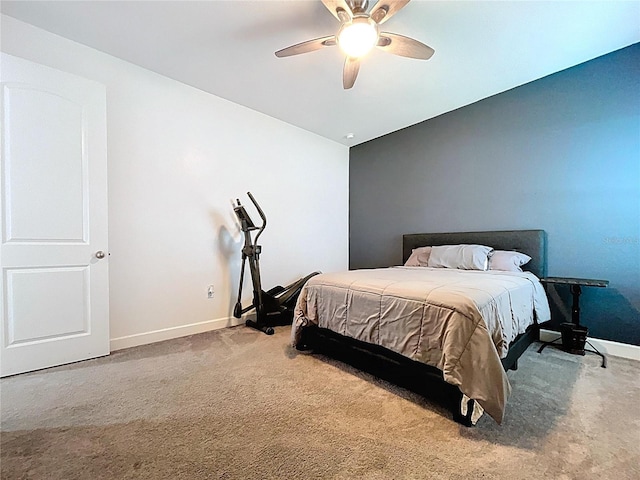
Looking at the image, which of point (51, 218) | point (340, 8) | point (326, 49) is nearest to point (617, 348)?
point (340, 8)

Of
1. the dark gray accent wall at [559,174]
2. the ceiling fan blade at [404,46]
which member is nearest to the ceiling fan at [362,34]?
the ceiling fan blade at [404,46]

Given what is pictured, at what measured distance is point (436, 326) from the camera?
1722 mm

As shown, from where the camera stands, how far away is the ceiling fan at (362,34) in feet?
6.45

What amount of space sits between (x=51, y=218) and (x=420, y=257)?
374cm

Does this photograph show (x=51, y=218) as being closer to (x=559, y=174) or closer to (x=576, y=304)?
(x=576, y=304)

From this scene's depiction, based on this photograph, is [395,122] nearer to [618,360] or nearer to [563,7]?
[563,7]

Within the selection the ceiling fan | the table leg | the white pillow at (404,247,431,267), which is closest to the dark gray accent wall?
the table leg

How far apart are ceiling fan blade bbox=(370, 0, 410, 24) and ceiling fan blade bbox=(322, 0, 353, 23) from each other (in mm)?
166

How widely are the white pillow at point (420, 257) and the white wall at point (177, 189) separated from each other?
1.57 metres

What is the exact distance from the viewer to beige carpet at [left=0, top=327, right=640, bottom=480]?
4.23ft

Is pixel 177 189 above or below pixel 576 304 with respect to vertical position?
above

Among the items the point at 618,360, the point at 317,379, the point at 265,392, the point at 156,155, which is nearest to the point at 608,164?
the point at 618,360

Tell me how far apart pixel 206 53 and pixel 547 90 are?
352 cm

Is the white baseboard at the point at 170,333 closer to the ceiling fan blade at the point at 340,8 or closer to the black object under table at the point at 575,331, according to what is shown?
the ceiling fan blade at the point at 340,8
